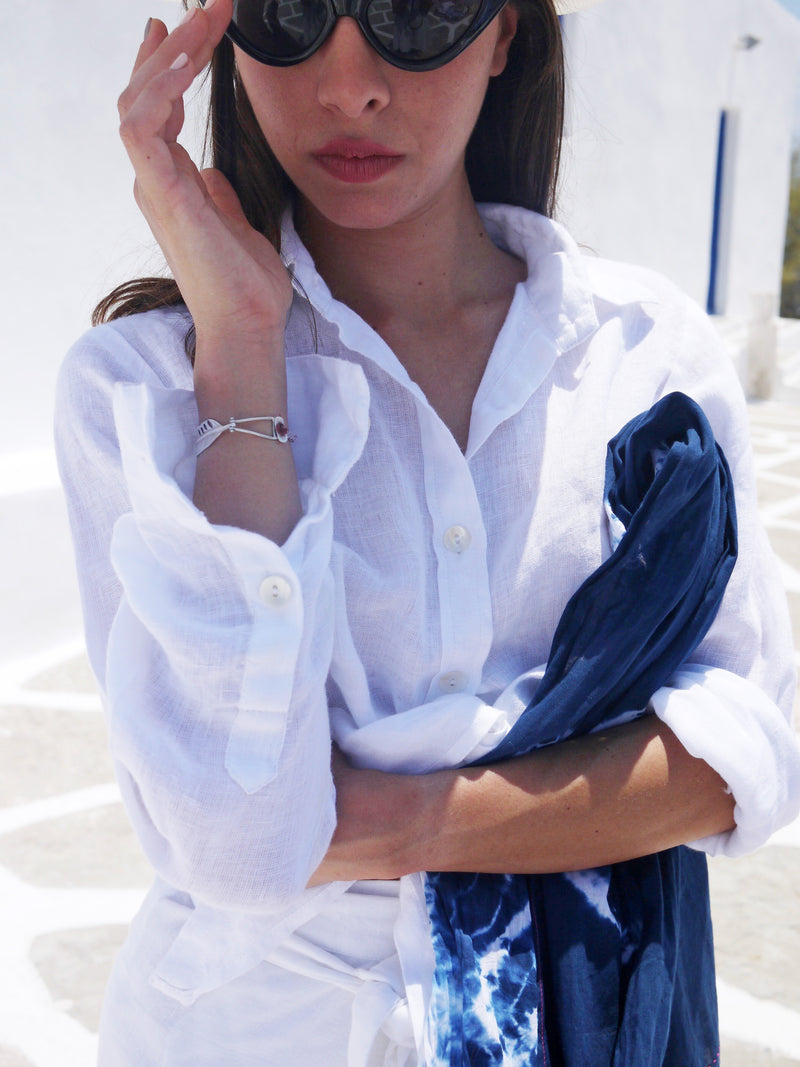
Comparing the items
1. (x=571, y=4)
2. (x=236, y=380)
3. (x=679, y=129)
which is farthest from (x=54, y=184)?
(x=679, y=129)

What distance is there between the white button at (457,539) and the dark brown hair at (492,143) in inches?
16.9

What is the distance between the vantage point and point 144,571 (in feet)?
3.19

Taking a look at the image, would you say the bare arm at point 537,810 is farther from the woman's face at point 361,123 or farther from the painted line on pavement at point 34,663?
the painted line on pavement at point 34,663

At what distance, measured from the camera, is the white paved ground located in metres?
2.34

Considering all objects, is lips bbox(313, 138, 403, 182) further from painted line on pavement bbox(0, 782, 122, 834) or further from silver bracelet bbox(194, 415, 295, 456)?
painted line on pavement bbox(0, 782, 122, 834)

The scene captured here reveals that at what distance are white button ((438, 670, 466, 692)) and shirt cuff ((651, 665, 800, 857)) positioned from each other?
8.3 inches

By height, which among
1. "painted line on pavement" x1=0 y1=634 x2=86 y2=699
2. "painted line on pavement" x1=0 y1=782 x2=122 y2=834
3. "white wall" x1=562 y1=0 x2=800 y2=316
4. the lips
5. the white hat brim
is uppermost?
the white hat brim

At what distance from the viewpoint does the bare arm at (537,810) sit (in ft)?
3.55

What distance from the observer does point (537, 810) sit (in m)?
1.11

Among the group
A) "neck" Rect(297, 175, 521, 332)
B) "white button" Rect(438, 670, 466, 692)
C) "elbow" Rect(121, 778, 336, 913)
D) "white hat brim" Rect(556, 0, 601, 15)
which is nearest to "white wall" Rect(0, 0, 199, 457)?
"white hat brim" Rect(556, 0, 601, 15)

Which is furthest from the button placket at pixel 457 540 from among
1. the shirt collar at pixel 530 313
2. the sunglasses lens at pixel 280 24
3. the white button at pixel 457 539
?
the sunglasses lens at pixel 280 24

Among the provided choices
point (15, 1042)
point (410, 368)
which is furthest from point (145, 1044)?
point (15, 1042)

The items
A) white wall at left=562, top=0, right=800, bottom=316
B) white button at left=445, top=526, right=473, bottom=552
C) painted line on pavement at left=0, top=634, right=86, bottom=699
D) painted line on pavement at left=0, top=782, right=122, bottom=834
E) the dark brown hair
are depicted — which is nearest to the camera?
white button at left=445, top=526, right=473, bottom=552

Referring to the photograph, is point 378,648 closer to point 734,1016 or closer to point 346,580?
point 346,580
